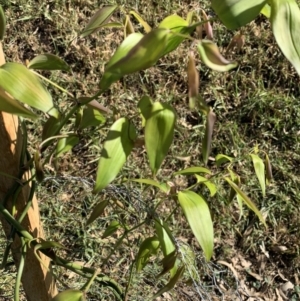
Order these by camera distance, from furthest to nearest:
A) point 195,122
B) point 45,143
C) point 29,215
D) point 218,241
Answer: point 195,122 < point 218,241 < point 29,215 < point 45,143

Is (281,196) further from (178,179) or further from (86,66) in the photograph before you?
(86,66)

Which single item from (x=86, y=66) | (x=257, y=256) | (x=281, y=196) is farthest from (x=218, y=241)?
(x=86, y=66)

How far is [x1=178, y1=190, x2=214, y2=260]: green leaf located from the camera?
2.05 feet

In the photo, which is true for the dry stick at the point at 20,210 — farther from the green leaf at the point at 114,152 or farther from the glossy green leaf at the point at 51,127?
the green leaf at the point at 114,152

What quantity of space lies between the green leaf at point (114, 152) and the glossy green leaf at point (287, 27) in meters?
0.19

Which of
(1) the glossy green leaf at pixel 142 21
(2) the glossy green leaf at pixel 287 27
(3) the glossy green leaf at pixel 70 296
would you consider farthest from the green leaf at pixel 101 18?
(3) the glossy green leaf at pixel 70 296

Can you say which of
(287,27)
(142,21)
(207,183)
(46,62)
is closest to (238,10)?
(287,27)

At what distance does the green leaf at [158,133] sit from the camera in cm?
48

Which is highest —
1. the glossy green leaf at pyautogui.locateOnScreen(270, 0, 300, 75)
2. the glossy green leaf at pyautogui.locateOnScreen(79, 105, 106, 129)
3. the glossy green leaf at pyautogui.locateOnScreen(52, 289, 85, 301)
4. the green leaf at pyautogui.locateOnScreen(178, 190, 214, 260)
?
the glossy green leaf at pyautogui.locateOnScreen(270, 0, 300, 75)

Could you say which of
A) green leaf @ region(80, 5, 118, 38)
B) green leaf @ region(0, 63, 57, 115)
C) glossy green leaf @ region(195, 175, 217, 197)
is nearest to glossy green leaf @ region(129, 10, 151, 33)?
green leaf @ region(80, 5, 118, 38)

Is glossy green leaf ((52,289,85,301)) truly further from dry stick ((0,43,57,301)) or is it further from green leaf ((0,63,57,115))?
green leaf ((0,63,57,115))

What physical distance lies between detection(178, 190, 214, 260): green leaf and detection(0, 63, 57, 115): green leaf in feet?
0.73

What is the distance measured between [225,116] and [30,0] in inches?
34.7

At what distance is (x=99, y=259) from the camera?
176 cm
